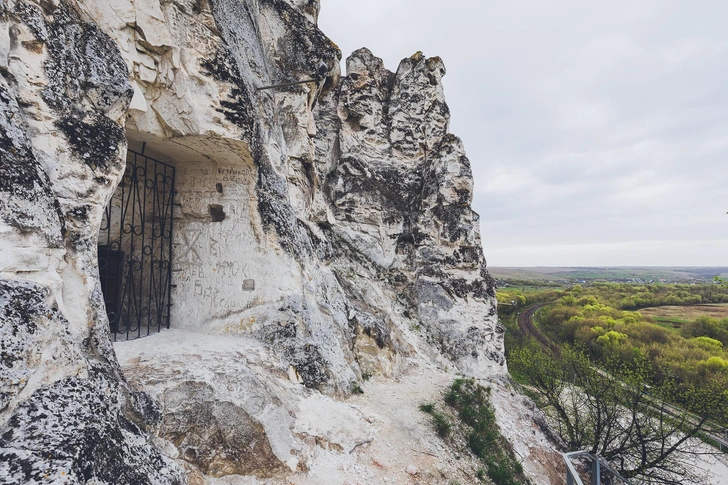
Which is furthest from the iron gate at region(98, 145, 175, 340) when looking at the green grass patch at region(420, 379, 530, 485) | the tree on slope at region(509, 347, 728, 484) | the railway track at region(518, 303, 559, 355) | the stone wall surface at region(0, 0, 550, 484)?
the railway track at region(518, 303, 559, 355)

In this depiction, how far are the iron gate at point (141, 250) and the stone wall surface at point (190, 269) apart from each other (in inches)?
9.0

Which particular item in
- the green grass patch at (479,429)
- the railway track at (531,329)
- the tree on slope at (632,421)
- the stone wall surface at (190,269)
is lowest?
the railway track at (531,329)

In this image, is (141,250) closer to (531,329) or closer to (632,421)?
(632,421)

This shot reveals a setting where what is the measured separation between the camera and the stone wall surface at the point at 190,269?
82.3 inches

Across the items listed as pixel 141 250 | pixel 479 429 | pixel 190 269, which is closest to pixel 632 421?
pixel 479 429

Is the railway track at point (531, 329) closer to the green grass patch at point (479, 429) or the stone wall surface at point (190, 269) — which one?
the stone wall surface at point (190, 269)

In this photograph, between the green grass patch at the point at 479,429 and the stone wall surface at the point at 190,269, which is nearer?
the stone wall surface at the point at 190,269

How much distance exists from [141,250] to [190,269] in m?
0.78

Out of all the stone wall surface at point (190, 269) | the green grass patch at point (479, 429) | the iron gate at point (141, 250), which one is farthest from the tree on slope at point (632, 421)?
the iron gate at point (141, 250)

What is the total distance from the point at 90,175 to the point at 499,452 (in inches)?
245

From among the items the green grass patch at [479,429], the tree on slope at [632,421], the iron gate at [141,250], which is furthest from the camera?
the tree on slope at [632,421]

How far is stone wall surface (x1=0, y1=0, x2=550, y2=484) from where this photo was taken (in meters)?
2.09

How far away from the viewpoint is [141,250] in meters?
5.20

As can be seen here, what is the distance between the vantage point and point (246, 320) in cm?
489
